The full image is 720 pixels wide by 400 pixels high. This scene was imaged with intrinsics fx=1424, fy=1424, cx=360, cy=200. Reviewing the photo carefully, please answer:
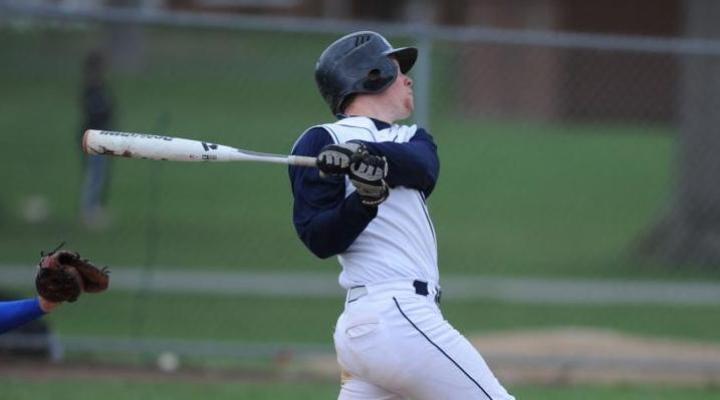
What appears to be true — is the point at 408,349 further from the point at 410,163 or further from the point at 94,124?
the point at 94,124

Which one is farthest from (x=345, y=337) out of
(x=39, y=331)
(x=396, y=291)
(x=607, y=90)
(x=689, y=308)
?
(x=689, y=308)

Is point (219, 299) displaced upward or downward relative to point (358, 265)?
upward

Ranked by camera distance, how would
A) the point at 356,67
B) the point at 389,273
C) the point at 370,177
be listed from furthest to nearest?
1. the point at 356,67
2. the point at 389,273
3. the point at 370,177

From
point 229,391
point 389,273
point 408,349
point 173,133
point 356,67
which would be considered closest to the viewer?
point 408,349

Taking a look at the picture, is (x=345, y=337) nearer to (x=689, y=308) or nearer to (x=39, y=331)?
(x=39, y=331)

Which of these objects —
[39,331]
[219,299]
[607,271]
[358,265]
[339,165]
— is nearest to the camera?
[339,165]

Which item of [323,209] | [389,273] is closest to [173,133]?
[323,209]

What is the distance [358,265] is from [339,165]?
0.50 meters

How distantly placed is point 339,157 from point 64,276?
3.59 ft

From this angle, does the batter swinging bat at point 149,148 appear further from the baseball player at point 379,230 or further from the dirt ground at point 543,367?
the dirt ground at point 543,367

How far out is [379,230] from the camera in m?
4.89

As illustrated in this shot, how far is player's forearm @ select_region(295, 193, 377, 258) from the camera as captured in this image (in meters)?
4.68

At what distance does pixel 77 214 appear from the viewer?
31.3 ft

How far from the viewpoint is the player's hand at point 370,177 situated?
4.51 metres
